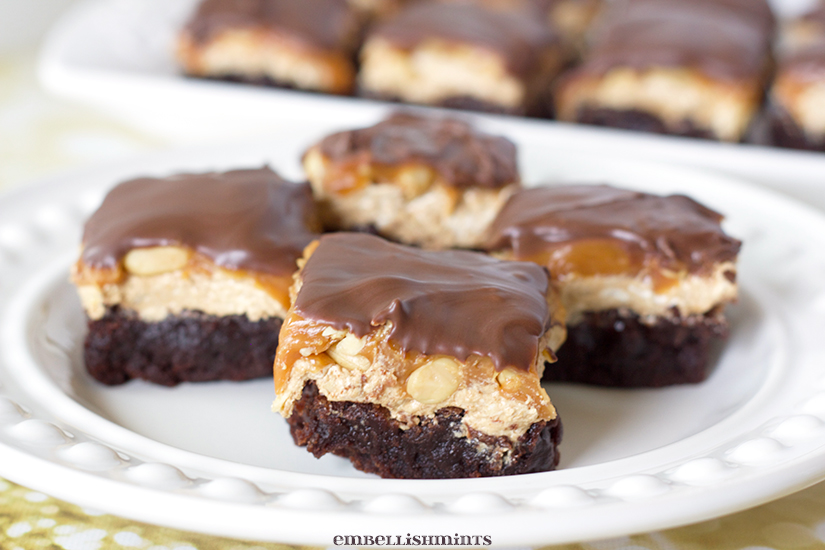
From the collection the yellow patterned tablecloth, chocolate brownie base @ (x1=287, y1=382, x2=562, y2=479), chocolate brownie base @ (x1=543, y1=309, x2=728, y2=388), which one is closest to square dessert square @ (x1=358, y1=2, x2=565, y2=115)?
chocolate brownie base @ (x1=543, y1=309, x2=728, y2=388)

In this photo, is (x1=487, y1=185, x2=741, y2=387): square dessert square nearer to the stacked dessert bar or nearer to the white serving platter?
the stacked dessert bar

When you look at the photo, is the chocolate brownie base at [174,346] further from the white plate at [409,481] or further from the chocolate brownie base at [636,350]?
the chocolate brownie base at [636,350]

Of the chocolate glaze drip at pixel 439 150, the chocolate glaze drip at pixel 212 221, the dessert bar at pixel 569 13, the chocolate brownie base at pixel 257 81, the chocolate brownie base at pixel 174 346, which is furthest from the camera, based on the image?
the dessert bar at pixel 569 13

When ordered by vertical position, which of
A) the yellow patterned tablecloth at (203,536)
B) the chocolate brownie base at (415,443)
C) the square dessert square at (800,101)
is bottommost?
the yellow patterned tablecloth at (203,536)

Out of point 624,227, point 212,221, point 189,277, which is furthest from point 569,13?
point 189,277

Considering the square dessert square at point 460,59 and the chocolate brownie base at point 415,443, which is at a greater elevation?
the square dessert square at point 460,59

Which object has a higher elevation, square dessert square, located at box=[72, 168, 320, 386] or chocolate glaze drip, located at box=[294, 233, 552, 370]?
chocolate glaze drip, located at box=[294, 233, 552, 370]

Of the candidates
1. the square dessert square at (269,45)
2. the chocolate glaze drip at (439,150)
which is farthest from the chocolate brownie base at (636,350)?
the square dessert square at (269,45)

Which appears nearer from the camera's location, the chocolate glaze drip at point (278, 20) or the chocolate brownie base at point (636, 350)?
the chocolate brownie base at point (636, 350)
